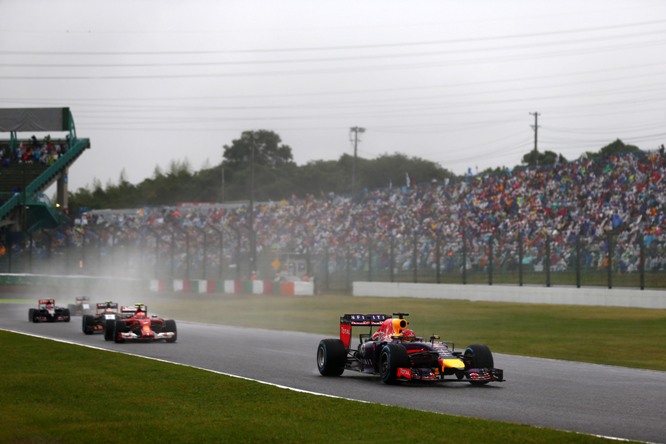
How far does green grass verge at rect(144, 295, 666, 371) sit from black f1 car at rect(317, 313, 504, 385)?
5870mm

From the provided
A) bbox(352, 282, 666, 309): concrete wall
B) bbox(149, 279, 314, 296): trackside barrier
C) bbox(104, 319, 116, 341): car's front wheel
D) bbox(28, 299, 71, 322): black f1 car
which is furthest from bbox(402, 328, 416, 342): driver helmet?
bbox(149, 279, 314, 296): trackside barrier

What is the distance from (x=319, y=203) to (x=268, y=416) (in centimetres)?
5912

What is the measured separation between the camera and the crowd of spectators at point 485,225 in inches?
1628

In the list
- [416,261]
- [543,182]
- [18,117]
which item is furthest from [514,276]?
[18,117]

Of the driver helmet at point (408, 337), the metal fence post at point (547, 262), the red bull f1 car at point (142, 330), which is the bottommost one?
the red bull f1 car at point (142, 330)

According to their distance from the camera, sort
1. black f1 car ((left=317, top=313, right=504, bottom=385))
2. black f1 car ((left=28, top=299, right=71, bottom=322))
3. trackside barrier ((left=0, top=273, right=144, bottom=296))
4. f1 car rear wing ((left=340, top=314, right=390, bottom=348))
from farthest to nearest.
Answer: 1. trackside barrier ((left=0, top=273, right=144, bottom=296))
2. black f1 car ((left=28, top=299, right=71, bottom=322))
3. f1 car rear wing ((left=340, top=314, right=390, bottom=348))
4. black f1 car ((left=317, top=313, right=504, bottom=385))

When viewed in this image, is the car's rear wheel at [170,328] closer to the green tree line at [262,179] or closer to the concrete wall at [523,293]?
the concrete wall at [523,293]

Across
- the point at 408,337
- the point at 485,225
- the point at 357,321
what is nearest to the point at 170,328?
the point at 357,321

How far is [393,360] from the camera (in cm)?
1537

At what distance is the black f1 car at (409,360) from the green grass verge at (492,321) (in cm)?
587

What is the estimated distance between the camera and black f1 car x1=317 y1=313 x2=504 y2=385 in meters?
15.2

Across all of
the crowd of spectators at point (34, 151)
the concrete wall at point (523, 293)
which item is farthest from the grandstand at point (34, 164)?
the concrete wall at point (523, 293)

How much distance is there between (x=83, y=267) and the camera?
65250mm

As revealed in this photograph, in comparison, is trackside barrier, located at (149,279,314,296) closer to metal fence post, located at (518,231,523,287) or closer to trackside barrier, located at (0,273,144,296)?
trackside barrier, located at (0,273,144,296)
